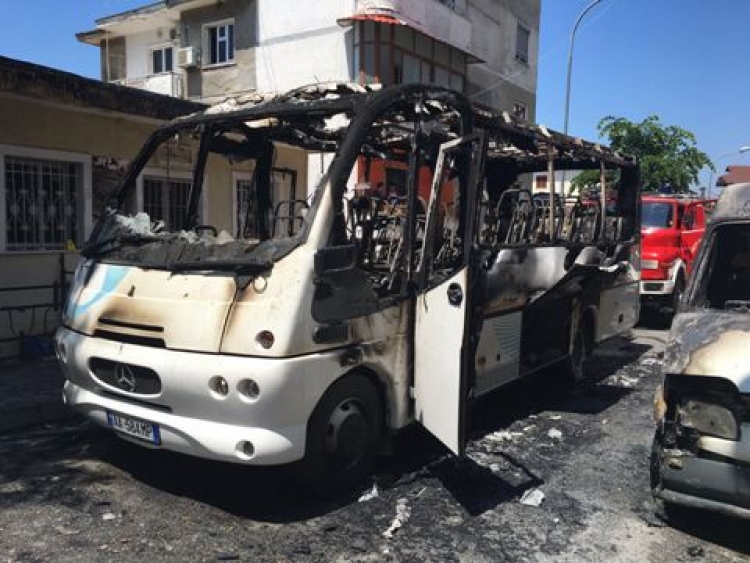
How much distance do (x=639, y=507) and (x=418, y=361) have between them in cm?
161

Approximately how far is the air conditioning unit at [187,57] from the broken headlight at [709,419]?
21.5 meters

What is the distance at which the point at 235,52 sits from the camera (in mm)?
21375

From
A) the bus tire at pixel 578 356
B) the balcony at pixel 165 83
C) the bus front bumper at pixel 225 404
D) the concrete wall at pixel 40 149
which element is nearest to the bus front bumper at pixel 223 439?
the bus front bumper at pixel 225 404

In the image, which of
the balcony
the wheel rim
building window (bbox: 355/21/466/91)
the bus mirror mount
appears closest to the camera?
the bus mirror mount

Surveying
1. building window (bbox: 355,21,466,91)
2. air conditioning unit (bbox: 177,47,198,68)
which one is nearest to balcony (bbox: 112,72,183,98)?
air conditioning unit (bbox: 177,47,198,68)

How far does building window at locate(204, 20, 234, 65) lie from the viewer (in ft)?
71.2

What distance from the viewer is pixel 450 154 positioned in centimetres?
432

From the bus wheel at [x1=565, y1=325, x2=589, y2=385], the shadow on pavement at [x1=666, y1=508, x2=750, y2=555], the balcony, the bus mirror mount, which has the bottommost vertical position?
the shadow on pavement at [x1=666, y1=508, x2=750, y2=555]

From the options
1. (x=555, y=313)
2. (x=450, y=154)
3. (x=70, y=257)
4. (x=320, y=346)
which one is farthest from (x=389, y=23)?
(x=320, y=346)

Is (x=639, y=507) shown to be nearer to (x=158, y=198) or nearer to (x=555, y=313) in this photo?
(x=555, y=313)

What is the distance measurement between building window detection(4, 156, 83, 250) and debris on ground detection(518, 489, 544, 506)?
6.82 meters

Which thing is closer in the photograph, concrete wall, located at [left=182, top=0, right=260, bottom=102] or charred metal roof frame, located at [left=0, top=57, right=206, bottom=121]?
charred metal roof frame, located at [left=0, top=57, right=206, bottom=121]

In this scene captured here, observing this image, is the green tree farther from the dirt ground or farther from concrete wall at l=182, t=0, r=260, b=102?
the dirt ground

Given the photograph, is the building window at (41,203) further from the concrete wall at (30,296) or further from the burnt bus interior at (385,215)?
the burnt bus interior at (385,215)
